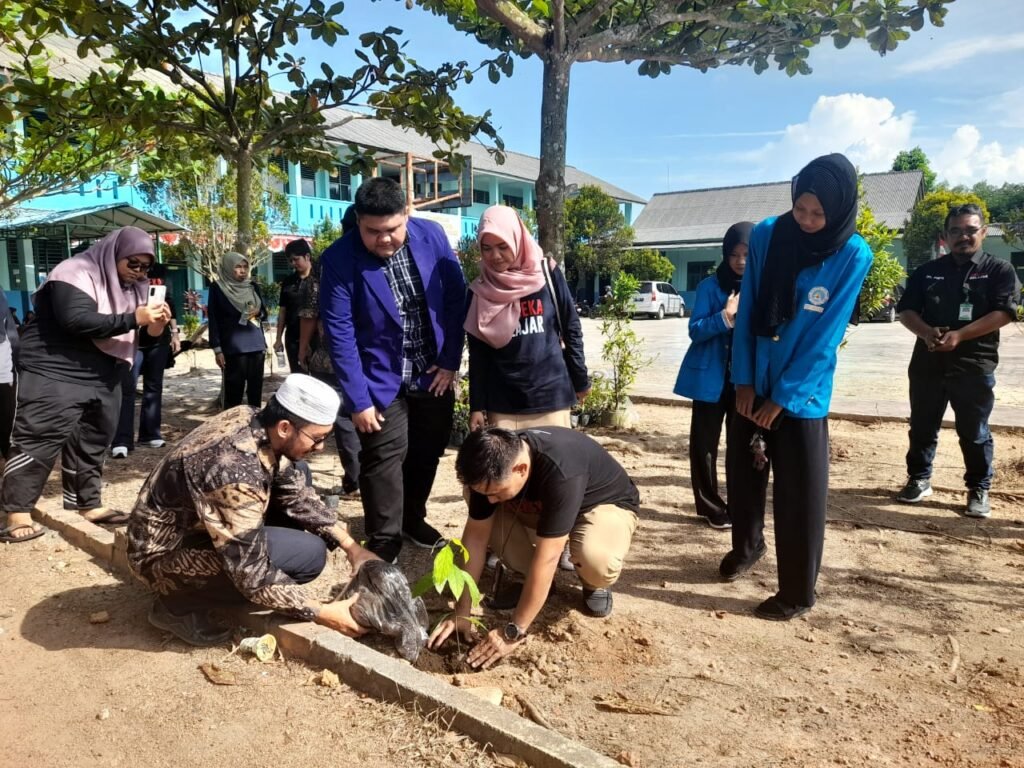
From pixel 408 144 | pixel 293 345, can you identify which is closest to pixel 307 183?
A: pixel 408 144

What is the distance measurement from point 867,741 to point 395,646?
1645mm

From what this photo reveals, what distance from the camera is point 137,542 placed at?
2.81m

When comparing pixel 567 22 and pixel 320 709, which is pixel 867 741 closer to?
pixel 320 709

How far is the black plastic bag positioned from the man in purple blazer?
1.90 feet

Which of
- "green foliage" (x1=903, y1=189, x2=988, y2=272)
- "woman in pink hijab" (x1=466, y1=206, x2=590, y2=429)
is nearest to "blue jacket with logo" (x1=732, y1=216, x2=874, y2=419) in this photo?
"woman in pink hijab" (x1=466, y1=206, x2=590, y2=429)

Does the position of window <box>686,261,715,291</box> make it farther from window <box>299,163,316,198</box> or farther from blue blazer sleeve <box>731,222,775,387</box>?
blue blazer sleeve <box>731,222,775,387</box>

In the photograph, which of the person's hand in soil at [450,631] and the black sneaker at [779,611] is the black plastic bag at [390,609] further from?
the black sneaker at [779,611]

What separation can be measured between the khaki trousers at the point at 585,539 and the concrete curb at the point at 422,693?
731 mm

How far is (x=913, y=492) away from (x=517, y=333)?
2932 mm

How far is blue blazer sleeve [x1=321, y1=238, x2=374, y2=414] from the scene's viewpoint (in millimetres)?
3279

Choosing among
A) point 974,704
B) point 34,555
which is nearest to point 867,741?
point 974,704

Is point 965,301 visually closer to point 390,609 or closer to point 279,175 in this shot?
point 390,609

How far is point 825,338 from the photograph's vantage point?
2.92 metres

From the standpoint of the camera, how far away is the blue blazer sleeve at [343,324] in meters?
3.28
